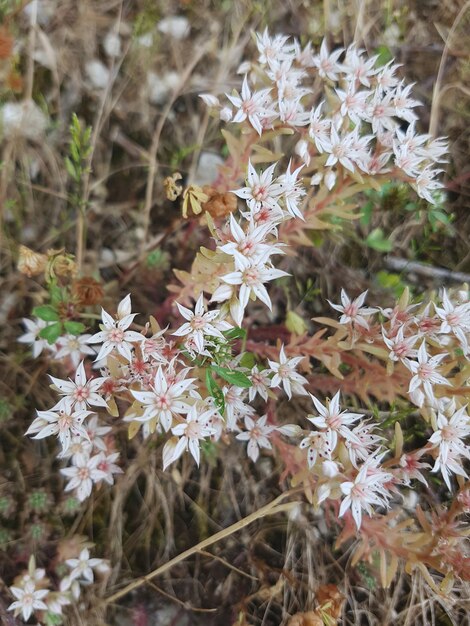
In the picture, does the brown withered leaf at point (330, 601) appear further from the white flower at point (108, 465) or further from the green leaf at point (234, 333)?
the green leaf at point (234, 333)

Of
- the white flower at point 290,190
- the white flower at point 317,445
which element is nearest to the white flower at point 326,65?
the white flower at point 290,190

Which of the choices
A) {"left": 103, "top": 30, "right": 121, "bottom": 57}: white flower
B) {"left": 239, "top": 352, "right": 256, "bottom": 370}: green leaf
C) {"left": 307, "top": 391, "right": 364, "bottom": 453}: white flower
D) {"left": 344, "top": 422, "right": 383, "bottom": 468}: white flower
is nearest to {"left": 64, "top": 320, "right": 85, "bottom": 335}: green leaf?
{"left": 239, "top": 352, "right": 256, "bottom": 370}: green leaf

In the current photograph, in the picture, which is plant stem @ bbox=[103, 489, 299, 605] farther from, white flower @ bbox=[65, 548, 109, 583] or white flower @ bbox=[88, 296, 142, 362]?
white flower @ bbox=[88, 296, 142, 362]

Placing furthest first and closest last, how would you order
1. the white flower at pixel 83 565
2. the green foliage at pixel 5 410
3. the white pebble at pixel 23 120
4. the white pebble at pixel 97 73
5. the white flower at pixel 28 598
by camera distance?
the white pebble at pixel 97 73 → the white pebble at pixel 23 120 → the green foliage at pixel 5 410 → the white flower at pixel 83 565 → the white flower at pixel 28 598

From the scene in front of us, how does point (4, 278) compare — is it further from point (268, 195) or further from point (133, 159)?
point (268, 195)

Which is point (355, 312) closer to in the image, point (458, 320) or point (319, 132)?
point (458, 320)

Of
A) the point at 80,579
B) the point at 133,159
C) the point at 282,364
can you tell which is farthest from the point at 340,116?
the point at 80,579

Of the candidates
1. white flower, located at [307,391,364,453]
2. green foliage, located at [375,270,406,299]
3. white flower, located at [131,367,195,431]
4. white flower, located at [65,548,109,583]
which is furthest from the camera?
green foliage, located at [375,270,406,299]
